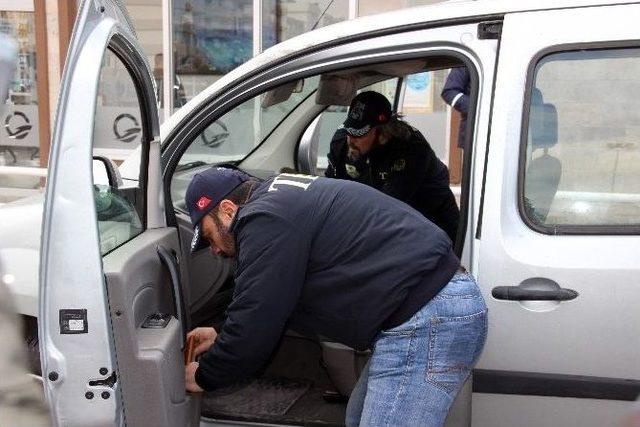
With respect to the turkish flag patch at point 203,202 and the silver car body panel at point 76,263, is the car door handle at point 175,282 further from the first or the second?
the silver car body panel at point 76,263

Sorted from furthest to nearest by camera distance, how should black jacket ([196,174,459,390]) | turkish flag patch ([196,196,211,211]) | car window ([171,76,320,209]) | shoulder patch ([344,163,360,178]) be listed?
shoulder patch ([344,163,360,178])
car window ([171,76,320,209])
turkish flag patch ([196,196,211,211])
black jacket ([196,174,459,390])

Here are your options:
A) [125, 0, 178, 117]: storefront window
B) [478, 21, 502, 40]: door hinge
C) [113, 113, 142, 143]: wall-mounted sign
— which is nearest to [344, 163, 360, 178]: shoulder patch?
[113, 113, 142, 143]: wall-mounted sign

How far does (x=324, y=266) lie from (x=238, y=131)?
1703 millimetres

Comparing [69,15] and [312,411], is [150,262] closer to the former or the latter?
[312,411]

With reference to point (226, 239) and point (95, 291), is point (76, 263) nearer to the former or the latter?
point (95, 291)

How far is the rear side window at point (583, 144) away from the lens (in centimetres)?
222

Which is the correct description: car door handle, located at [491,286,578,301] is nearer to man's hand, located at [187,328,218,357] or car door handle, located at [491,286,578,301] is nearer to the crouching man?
the crouching man

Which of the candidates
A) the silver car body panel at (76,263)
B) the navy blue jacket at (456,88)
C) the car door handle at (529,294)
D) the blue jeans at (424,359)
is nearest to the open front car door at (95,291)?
the silver car body panel at (76,263)

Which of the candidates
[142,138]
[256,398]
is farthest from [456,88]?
[142,138]

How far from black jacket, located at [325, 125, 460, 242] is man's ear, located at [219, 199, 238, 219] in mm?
1591

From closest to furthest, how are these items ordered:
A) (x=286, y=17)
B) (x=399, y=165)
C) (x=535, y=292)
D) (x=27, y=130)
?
(x=535, y=292), (x=399, y=165), (x=286, y=17), (x=27, y=130)

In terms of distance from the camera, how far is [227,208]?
2131 mm

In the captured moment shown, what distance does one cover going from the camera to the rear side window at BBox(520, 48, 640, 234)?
2.22m

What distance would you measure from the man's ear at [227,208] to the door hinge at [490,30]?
93 cm
